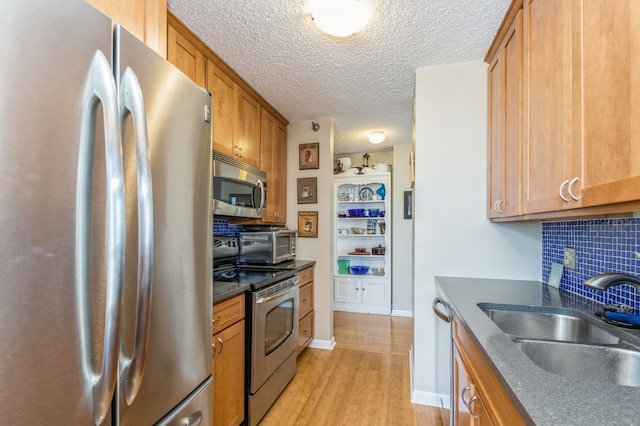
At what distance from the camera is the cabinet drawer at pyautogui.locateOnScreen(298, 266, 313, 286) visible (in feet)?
9.16

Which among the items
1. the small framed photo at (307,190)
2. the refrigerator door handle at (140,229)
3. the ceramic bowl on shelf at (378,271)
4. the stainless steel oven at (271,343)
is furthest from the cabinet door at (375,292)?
the refrigerator door handle at (140,229)

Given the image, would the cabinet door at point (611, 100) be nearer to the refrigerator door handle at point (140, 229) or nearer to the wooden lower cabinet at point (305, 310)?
the refrigerator door handle at point (140, 229)

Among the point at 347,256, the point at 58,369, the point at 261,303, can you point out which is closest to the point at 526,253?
the point at 261,303

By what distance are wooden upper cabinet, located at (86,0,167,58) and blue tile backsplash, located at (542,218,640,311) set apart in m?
1.99

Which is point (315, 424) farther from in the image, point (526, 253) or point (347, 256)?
point (347, 256)

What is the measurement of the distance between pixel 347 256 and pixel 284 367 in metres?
2.51

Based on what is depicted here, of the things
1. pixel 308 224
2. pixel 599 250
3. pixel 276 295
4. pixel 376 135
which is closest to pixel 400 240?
pixel 376 135

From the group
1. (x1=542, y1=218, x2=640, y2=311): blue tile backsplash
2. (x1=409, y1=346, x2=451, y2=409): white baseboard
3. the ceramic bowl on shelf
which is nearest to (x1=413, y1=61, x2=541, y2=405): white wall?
(x1=409, y1=346, x2=451, y2=409): white baseboard

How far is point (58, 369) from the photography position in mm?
581

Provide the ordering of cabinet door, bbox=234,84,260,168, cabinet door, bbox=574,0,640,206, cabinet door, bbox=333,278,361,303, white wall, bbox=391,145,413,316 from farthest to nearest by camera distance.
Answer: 1. cabinet door, bbox=333,278,361,303
2. white wall, bbox=391,145,413,316
3. cabinet door, bbox=234,84,260,168
4. cabinet door, bbox=574,0,640,206

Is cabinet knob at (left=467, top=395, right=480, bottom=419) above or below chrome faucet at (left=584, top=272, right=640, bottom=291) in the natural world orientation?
below

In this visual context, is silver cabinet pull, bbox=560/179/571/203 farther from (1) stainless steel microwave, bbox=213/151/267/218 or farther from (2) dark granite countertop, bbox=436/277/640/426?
(1) stainless steel microwave, bbox=213/151/267/218

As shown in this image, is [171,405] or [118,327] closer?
[118,327]

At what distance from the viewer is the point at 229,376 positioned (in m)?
1.64
